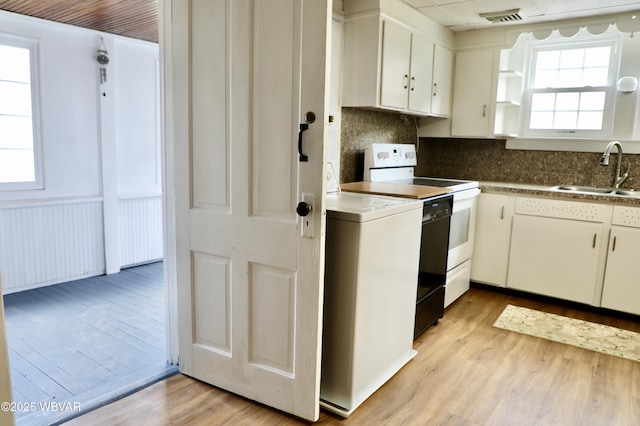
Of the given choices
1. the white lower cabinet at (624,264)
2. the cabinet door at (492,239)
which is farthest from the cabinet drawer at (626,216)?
the cabinet door at (492,239)

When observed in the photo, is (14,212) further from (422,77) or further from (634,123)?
(634,123)

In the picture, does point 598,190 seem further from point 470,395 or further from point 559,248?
point 470,395

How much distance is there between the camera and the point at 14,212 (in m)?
3.61

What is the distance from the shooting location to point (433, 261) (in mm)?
2898

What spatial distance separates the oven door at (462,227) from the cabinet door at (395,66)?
0.82 metres

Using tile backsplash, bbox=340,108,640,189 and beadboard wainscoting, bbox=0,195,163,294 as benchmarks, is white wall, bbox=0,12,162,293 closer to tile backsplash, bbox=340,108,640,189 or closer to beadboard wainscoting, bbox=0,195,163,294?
beadboard wainscoting, bbox=0,195,163,294

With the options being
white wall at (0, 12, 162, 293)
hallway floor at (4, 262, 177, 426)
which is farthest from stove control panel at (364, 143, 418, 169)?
white wall at (0, 12, 162, 293)

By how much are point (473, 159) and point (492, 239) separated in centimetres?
90

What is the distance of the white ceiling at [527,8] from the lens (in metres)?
3.11

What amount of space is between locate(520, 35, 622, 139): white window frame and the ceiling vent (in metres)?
0.56

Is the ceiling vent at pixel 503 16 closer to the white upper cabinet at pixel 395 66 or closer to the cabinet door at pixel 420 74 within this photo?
the cabinet door at pixel 420 74

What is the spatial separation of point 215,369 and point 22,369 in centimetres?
112

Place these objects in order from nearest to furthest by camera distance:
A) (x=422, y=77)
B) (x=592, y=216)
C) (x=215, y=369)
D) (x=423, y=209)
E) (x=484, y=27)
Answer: (x=215, y=369)
(x=423, y=209)
(x=592, y=216)
(x=422, y=77)
(x=484, y=27)

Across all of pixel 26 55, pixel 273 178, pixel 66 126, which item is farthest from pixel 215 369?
pixel 26 55
